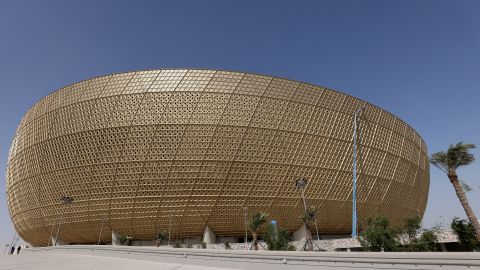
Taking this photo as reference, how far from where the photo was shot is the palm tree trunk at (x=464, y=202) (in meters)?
23.0

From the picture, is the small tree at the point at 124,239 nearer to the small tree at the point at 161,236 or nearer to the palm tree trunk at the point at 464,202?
the small tree at the point at 161,236

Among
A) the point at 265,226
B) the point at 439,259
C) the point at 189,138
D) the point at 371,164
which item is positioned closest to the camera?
the point at 439,259

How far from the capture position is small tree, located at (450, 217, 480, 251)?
23.9 metres

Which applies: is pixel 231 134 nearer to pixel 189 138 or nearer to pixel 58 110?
pixel 189 138

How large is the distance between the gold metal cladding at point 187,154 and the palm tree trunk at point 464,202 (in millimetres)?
15473

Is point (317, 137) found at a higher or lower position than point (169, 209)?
higher

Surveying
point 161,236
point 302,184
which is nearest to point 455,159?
point 302,184

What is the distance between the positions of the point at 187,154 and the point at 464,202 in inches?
988

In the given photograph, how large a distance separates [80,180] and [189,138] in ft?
44.3

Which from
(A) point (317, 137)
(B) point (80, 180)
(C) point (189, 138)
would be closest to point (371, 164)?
(A) point (317, 137)

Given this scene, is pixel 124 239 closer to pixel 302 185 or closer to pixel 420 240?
pixel 302 185

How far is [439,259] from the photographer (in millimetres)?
5121

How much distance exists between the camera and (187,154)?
36.3m

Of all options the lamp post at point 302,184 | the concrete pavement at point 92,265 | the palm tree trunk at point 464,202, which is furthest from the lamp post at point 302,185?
the concrete pavement at point 92,265
